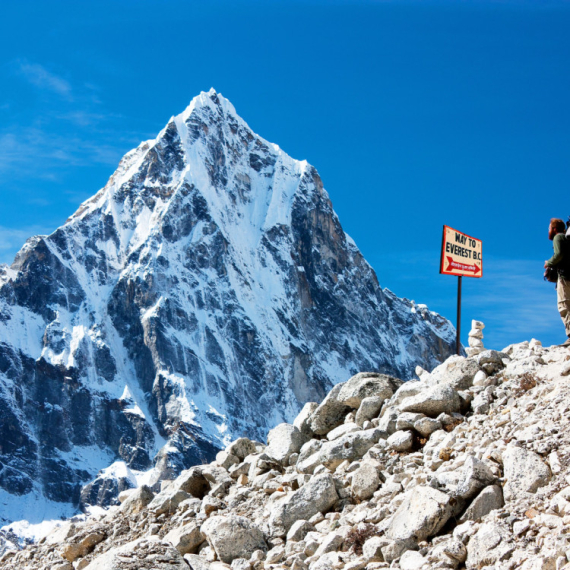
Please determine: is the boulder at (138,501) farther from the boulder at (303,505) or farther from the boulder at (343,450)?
the boulder at (303,505)

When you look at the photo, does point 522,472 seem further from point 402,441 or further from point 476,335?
point 476,335

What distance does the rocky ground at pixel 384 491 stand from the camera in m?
10.7

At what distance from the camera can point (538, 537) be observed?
980 cm

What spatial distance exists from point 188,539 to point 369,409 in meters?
5.16

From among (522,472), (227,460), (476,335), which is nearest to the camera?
(522,472)

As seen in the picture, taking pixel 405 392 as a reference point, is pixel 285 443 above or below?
below

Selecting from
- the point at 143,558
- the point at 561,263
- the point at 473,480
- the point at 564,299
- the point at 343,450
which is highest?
the point at 561,263

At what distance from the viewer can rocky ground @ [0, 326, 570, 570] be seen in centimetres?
1066

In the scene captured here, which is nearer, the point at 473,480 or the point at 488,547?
the point at 488,547

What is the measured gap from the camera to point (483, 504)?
1114 cm

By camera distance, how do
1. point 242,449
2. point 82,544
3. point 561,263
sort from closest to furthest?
point 561,263 < point 82,544 < point 242,449

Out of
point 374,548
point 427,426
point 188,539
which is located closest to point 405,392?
point 427,426

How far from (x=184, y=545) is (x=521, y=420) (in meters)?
6.01

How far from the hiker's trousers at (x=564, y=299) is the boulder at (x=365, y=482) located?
530 cm
